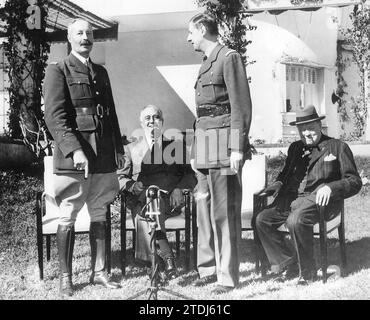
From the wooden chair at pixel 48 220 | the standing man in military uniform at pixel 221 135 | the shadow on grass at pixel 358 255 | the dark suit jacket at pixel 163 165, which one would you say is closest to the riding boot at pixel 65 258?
the wooden chair at pixel 48 220

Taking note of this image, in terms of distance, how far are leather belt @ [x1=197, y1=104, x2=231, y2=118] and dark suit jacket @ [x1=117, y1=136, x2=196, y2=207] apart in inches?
35.7

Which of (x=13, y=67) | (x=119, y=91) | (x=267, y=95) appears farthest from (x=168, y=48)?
(x=267, y=95)

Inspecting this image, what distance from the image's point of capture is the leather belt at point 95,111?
4.21m

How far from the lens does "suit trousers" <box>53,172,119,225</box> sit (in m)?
4.22

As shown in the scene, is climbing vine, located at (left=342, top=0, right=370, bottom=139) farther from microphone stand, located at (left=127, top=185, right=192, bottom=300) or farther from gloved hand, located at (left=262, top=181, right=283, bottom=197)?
microphone stand, located at (left=127, top=185, right=192, bottom=300)

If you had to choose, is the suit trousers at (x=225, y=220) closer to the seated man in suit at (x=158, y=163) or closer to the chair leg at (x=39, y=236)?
the seated man in suit at (x=158, y=163)

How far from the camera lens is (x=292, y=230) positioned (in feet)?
14.6

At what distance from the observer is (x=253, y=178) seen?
552 cm

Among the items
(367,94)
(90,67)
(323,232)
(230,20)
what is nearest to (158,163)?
(90,67)

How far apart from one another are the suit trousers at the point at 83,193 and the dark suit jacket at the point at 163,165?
615mm

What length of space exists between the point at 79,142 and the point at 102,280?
1.12 meters
